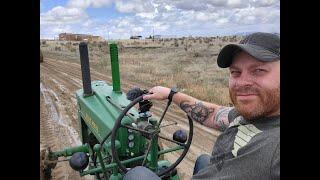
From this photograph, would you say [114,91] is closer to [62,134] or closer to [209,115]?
[209,115]

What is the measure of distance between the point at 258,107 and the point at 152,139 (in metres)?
1.30

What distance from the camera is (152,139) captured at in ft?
9.38

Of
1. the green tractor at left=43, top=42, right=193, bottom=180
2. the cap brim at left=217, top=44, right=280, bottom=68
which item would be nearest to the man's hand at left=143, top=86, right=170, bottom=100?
the green tractor at left=43, top=42, right=193, bottom=180

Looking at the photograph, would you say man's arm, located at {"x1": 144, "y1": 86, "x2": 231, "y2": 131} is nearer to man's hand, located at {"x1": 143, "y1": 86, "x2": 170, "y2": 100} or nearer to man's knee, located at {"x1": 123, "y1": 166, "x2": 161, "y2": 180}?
man's hand, located at {"x1": 143, "y1": 86, "x2": 170, "y2": 100}

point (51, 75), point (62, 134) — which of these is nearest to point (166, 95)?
point (62, 134)

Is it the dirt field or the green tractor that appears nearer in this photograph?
the green tractor

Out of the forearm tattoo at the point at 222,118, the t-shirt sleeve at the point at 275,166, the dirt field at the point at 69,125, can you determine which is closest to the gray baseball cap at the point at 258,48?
the t-shirt sleeve at the point at 275,166

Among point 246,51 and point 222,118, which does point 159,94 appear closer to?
point 222,118

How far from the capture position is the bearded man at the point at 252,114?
5.23 ft

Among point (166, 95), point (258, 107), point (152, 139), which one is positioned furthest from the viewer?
point (152, 139)

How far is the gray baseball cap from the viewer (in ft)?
5.49

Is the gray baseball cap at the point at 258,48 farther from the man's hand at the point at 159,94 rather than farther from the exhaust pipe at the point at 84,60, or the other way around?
the exhaust pipe at the point at 84,60

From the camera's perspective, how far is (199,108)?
2.54 metres
